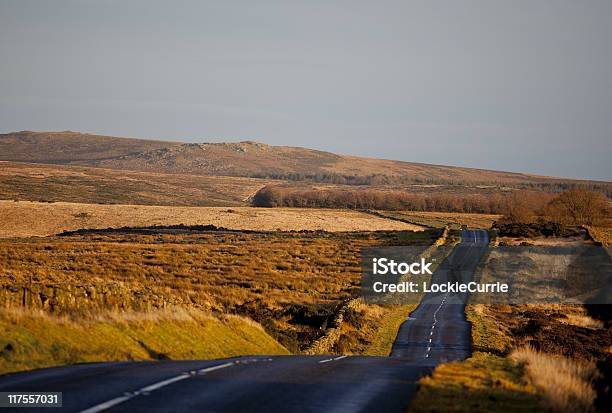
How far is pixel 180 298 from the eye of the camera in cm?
3167

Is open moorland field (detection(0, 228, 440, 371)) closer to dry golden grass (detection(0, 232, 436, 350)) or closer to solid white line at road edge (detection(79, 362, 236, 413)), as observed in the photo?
dry golden grass (detection(0, 232, 436, 350))

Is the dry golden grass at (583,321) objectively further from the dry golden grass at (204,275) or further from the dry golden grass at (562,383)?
the dry golden grass at (562,383)

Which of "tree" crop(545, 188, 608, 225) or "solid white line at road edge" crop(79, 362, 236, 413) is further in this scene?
"tree" crop(545, 188, 608, 225)

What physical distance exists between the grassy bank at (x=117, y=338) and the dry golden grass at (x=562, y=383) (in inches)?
316

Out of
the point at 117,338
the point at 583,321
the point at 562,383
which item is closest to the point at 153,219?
the point at 583,321

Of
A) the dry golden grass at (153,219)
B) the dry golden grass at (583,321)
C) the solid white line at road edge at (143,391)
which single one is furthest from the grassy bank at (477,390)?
the dry golden grass at (153,219)

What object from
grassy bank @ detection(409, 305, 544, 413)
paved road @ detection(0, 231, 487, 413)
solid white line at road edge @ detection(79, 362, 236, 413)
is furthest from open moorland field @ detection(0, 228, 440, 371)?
grassy bank @ detection(409, 305, 544, 413)

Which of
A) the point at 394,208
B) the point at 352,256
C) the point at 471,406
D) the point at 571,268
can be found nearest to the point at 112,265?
the point at 352,256

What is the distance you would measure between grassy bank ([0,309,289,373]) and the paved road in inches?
47.0

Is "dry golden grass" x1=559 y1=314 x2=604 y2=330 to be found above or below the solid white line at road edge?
below

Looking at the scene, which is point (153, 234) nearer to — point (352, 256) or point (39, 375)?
point (352, 256)

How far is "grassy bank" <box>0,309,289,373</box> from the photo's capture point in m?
14.9

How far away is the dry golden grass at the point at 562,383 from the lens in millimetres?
10823

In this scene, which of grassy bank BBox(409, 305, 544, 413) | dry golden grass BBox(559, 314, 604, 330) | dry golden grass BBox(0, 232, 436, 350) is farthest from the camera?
dry golden grass BBox(559, 314, 604, 330)
